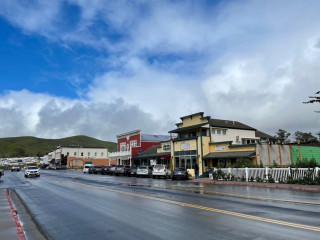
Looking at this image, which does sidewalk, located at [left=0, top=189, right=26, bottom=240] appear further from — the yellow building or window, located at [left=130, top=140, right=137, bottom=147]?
window, located at [left=130, top=140, right=137, bottom=147]

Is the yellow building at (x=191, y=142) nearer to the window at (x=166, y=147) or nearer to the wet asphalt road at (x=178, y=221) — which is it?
the window at (x=166, y=147)

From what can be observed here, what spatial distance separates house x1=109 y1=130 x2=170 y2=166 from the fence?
30861 millimetres

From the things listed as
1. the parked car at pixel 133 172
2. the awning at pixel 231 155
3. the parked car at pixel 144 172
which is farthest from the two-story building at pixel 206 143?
the parked car at pixel 133 172

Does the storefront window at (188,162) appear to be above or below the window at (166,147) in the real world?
below

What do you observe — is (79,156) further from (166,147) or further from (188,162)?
(188,162)

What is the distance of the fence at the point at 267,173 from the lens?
71.4 ft

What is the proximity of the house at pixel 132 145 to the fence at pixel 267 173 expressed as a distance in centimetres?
3086

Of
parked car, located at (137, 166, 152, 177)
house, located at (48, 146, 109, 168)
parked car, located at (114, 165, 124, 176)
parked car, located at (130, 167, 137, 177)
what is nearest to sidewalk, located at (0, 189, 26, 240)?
parked car, located at (137, 166, 152, 177)

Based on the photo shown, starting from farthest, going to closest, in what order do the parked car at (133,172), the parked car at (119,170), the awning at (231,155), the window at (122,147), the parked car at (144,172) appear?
the window at (122,147) → the parked car at (119,170) → the parked car at (133,172) → the parked car at (144,172) → the awning at (231,155)

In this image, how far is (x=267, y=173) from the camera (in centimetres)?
2438

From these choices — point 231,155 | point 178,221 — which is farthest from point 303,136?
point 178,221

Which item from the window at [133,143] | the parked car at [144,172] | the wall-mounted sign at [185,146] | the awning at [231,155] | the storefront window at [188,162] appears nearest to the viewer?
the awning at [231,155]

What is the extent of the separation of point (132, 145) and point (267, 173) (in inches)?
1586

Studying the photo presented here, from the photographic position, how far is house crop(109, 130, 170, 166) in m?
58.5
